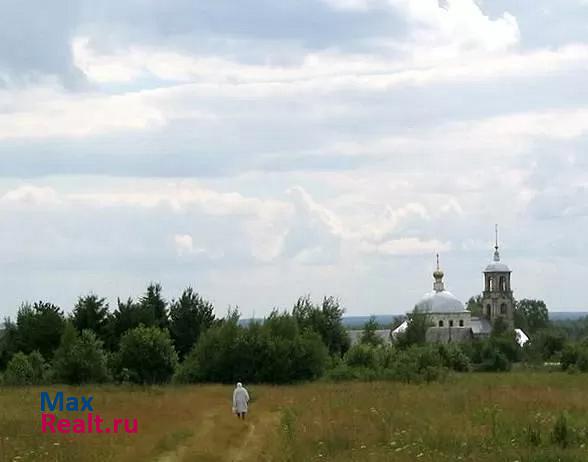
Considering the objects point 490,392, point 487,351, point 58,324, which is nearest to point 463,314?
point 487,351

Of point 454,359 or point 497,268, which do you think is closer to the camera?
point 454,359

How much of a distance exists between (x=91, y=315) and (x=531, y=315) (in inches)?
4388

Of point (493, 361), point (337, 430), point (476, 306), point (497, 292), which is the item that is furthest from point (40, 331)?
point (476, 306)

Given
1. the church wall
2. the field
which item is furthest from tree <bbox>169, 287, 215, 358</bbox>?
the church wall

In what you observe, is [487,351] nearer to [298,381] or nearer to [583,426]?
[298,381]

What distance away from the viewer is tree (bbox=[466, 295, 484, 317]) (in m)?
147

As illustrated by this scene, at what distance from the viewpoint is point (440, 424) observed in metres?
22.3

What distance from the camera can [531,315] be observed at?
537 feet

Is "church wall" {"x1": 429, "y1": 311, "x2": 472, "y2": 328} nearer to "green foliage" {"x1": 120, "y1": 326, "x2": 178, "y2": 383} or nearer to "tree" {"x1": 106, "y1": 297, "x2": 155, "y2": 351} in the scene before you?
"tree" {"x1": 106, "y1": 297, "x2": 155, "y2": 351}

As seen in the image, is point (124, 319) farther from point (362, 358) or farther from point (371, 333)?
point (371, 333)

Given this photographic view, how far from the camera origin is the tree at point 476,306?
→ 147087 mm

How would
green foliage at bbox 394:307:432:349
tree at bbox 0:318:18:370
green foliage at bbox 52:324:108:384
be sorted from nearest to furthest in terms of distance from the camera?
green foliage at bbox 52:324:108:384 → tree at bbox 0:318:18:370 → green foliage at bbox 394:307:432:349

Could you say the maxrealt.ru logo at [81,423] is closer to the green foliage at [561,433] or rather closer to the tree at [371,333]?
the green foliage at [561,433]

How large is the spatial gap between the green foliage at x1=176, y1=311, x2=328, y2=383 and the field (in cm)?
1557
